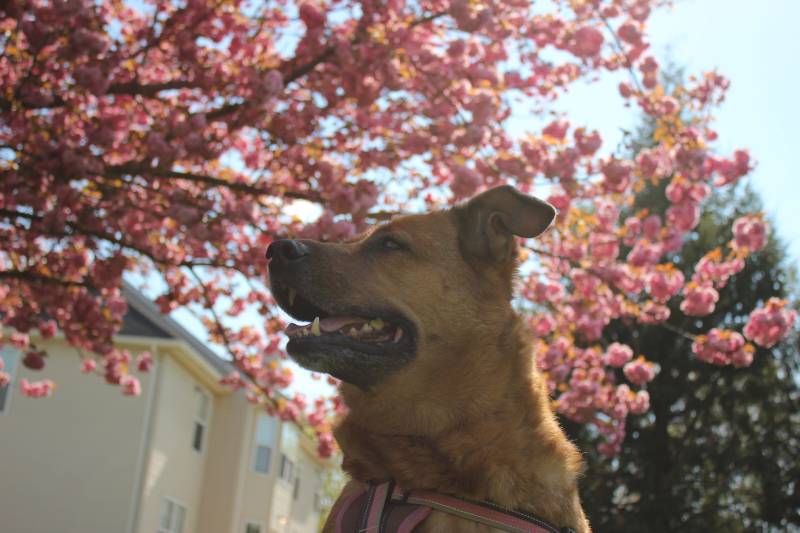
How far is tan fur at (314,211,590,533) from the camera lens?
313cm

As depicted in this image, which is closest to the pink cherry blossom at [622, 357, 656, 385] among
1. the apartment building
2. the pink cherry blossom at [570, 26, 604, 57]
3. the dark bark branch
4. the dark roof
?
the pink cherry blossom at [570, 26, 604, 57]

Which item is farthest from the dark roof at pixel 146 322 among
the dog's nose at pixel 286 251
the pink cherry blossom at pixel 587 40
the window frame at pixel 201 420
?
the dog's nose at pixel 286 251

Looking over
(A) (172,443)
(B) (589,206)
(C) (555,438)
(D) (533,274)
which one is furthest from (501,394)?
(B) (589,206)

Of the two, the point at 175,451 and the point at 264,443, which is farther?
the point at 264,443

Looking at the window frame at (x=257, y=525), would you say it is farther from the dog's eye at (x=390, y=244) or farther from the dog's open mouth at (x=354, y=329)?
the dog's open mouth at (x=354, y=329)

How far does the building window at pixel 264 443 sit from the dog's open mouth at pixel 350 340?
20981 millimetres

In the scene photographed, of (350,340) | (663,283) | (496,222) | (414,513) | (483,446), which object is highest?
(663,283)

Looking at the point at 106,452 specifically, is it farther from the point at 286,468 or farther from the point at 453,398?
the point at 453,398

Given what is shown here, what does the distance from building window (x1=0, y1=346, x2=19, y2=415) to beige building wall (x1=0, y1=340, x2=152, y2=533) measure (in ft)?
0.35

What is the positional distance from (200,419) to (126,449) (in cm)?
344

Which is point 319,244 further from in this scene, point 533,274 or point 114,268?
point 533,274

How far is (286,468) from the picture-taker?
1019 inches

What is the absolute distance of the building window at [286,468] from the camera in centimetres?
2541

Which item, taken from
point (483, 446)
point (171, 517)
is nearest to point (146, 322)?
point (171, 517)
